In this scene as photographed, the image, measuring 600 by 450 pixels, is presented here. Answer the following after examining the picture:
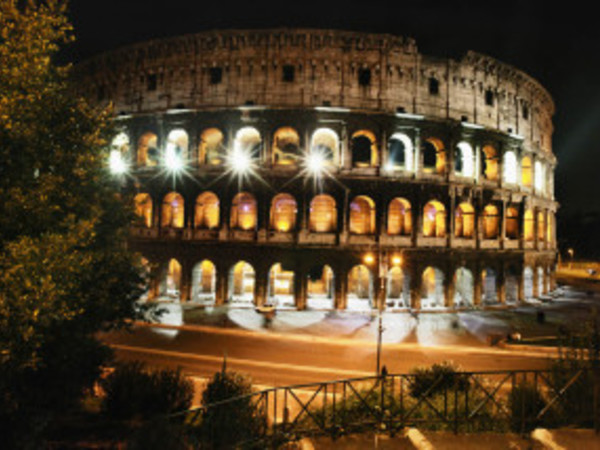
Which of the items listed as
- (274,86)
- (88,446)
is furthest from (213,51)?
(88,446)

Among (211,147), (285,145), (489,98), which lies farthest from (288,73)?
(489,98)

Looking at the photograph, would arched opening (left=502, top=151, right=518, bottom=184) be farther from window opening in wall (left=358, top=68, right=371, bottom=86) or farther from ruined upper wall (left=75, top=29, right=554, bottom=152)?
window opening in wall (left=358, top=68, right=371, bottom=86)

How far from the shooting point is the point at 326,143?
89.7 ft

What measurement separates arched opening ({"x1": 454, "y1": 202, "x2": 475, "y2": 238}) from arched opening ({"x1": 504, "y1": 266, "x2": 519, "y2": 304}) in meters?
5.27

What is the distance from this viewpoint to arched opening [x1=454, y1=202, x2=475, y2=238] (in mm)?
26500

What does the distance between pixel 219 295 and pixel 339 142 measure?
551 inches

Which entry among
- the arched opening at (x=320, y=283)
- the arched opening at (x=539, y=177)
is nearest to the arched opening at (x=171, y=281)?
the arched opening at (x=320, y=283)

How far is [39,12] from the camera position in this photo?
6324 millimetres

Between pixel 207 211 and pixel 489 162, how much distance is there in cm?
2366

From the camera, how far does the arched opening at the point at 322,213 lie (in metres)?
25.1

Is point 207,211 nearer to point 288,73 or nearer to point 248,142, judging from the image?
point 248,142

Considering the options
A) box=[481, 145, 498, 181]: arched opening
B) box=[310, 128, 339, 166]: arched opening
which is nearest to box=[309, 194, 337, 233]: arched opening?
box=[310, 128, 339, 166]: arched opening

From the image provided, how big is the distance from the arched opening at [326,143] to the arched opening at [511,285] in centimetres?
1765

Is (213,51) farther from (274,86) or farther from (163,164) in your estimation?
(163,164)
